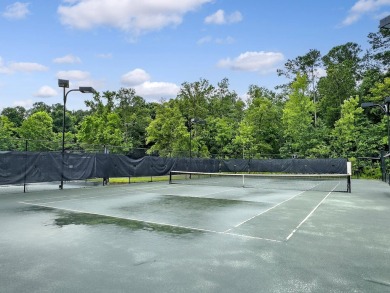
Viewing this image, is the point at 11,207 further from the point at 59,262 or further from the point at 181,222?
the point at 59,262

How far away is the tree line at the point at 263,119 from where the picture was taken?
38094 mm

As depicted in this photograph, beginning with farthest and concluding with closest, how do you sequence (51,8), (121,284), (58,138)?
1. (58,138)
2. (51,8)
3. (121,284)

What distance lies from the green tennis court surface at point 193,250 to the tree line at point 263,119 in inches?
910

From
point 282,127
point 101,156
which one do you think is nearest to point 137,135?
point 282,127

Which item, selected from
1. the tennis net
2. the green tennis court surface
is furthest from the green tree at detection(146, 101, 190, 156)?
the green tennis court surface

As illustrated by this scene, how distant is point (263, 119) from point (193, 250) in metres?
42.4

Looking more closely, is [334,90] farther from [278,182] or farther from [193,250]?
[193,250]

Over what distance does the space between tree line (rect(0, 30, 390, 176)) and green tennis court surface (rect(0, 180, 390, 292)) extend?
75.8 feet

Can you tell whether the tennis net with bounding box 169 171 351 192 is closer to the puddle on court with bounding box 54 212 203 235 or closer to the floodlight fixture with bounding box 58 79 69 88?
the floodlight fixture with bounding box 58 79 69 88

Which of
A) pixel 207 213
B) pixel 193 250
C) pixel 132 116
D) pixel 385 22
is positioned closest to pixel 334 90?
pixel 132 116

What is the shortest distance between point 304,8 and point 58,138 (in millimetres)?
47615

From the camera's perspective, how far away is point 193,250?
5.62m

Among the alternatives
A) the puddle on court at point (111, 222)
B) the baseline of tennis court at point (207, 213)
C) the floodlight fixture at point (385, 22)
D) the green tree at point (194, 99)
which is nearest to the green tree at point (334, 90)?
the green tree at point (194, 99)

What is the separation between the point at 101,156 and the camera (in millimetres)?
19422
